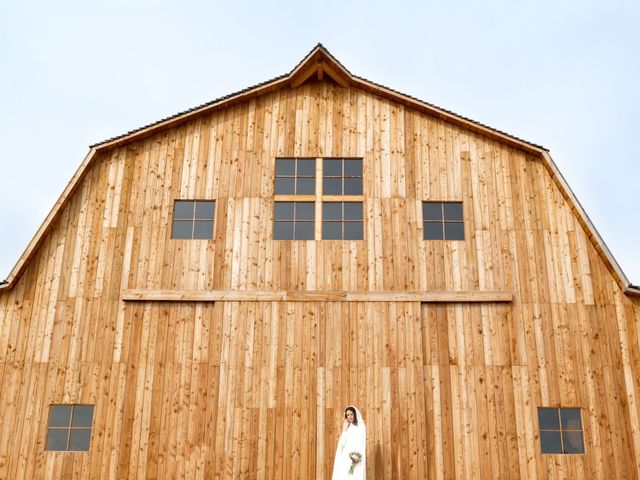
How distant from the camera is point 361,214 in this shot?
12.3m

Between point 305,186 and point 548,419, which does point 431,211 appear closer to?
point 305,186

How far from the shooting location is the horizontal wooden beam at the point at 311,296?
11578 millimetres

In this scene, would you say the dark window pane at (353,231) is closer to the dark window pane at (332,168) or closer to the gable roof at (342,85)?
the dark window pane at (332,168)

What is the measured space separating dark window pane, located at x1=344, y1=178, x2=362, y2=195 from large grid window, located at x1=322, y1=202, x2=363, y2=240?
0.78 ft

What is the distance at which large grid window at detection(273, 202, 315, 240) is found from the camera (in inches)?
476

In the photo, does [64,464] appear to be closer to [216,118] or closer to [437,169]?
[216,118]

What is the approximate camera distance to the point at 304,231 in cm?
1213

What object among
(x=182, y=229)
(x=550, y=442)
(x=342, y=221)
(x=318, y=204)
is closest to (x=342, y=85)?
(x=318, y=204)

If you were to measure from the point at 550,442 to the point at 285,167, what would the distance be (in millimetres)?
7053

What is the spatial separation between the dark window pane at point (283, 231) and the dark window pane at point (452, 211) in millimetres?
3033

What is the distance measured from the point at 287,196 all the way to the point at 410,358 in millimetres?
3902

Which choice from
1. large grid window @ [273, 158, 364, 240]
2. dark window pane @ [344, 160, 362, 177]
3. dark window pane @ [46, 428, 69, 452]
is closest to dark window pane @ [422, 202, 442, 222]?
large grid window @ [273, 158, 364, 240]

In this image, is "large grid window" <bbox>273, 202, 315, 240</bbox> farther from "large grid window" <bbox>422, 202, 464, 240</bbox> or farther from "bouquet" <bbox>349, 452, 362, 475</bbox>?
"bouquet" <bbox>349, 452, 362, 475</bbox>

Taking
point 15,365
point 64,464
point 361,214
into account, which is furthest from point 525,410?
point 15,365
